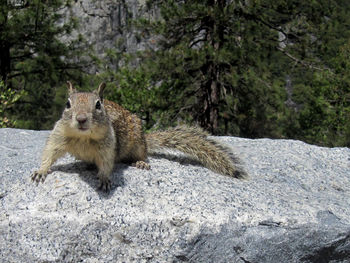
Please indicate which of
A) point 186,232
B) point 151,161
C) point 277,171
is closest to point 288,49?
point 277,171

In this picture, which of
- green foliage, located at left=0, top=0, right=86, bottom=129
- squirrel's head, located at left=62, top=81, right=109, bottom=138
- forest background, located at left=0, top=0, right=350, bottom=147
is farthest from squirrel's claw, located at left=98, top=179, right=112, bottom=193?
green foliage, located at left=0, top=0, right=86, bottom=129

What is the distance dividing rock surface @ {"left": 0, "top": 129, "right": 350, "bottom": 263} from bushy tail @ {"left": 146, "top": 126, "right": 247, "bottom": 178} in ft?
0.68

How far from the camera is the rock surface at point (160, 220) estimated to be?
2.43m

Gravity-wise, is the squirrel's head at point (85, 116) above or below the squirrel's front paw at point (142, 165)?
above

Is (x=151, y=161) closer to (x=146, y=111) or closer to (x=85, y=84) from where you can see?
(x=146, y=111)

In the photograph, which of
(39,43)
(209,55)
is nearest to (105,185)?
(209,55)

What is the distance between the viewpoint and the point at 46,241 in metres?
2.43

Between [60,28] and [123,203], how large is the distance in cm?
970

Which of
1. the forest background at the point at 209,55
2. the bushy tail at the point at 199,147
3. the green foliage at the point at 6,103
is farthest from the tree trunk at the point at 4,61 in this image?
the bushy tail at the point at 199,147

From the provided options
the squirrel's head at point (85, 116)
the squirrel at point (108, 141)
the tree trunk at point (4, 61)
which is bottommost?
the tree trunk at point (4, 61)

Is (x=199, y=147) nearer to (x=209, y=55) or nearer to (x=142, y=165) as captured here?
(x=142, y=165)

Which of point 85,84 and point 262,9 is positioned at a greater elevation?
point 262,9

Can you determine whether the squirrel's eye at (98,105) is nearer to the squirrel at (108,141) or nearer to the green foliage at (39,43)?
the squirrel at (108,141)

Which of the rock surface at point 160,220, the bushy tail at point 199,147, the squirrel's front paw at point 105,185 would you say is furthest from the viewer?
the bushy tail at point 199,147
